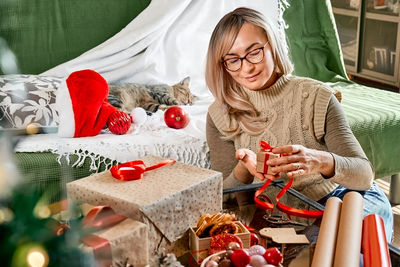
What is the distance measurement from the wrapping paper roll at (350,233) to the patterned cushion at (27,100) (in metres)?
1.20

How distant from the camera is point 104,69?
7.23ft

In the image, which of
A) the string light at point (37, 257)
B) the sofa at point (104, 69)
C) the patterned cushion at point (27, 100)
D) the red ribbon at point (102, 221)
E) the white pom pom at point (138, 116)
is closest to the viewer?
the string light at point (37, 257)

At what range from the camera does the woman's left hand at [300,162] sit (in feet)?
3.66

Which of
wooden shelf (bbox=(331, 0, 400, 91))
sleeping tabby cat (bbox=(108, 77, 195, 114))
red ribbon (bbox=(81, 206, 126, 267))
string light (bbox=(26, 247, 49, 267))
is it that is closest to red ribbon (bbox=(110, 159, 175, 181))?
red ribbon (bbox=(81, 206, 126, 267))

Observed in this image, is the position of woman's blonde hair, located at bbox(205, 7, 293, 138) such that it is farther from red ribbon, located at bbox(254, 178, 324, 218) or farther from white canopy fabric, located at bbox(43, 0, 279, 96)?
white canopy fabric, located at bbox(43, 0, 279, 96)

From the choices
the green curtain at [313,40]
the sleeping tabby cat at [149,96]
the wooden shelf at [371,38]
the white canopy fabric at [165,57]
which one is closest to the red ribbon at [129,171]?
the white canopy fabric at [165,57]

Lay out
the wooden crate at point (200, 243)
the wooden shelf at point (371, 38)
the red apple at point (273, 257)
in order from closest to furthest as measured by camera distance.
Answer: the red apple at point (273, 257)
the wooden crate at point (200, 243)
the wooden shelf at point (371, 38)

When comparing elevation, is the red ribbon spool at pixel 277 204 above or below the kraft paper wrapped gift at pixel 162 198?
below

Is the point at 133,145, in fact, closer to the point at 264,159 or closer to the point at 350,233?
the point at 264,159

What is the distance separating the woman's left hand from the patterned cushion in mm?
1017

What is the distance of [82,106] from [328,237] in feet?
3.70

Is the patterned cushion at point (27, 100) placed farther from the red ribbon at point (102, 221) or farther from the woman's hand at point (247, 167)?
the red ribbon at point (102, 221)

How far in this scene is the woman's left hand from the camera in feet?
3.66

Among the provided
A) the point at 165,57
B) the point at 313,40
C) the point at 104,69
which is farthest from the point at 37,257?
the point at 313,40
